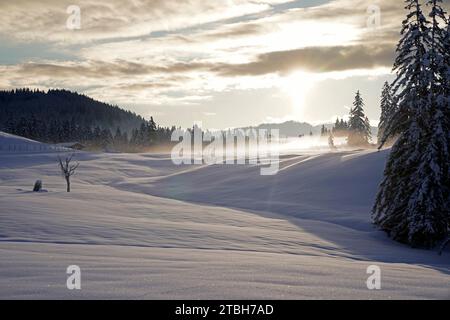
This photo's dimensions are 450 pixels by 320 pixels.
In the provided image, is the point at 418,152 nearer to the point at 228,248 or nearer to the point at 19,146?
the point at 228,248

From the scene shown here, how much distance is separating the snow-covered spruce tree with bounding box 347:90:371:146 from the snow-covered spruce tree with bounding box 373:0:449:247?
61202mm

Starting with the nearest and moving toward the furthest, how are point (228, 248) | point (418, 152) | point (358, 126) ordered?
point (228, 248) < point (418, 152) < point (358, 126)

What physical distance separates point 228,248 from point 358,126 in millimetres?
73365

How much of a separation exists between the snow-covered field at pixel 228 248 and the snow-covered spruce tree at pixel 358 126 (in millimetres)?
41686

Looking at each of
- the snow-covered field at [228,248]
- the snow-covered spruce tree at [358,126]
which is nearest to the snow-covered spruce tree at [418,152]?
the snow-covered field at [228,248]

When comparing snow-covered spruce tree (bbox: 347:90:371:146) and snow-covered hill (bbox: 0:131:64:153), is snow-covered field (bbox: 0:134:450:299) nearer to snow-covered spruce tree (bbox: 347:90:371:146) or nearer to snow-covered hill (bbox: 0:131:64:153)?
snow-covered spruce tree (bbox: 347:90:371:146)

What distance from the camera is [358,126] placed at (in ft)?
268

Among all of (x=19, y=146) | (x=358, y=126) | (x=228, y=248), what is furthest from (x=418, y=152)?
(x=19, y=146)

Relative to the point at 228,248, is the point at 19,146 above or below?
above

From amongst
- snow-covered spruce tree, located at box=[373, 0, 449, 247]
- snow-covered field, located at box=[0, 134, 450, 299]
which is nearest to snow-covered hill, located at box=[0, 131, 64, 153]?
snow-covered field, located at box=[0, 134, 450, 299]

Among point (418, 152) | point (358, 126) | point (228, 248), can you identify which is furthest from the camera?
point (358, 126)

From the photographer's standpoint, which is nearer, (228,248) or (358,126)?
(228,248)

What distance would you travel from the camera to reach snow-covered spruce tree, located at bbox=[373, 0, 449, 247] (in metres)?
18.9

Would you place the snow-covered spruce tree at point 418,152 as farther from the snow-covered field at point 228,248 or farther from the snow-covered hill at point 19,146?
the snow-covered hill at point 19,146
